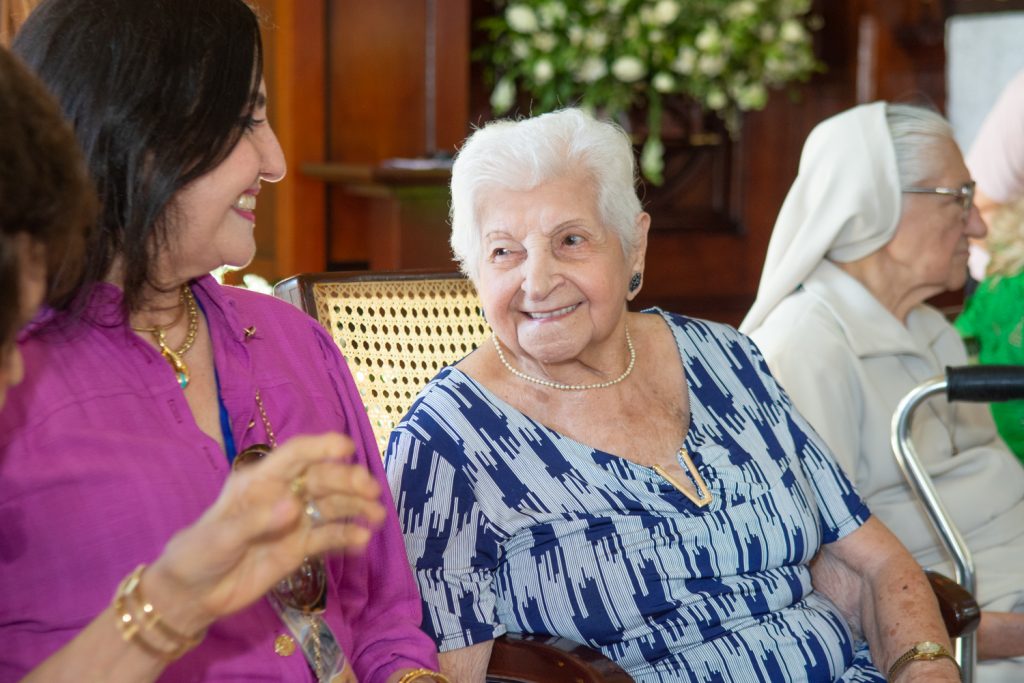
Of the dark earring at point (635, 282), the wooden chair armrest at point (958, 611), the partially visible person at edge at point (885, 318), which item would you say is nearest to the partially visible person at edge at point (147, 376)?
the dark earring at point (635, 282)

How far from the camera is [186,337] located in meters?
1.62

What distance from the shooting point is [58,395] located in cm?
143

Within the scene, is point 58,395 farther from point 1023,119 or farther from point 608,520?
point 1023,119

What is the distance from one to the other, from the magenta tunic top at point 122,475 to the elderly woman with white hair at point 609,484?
0.23 m

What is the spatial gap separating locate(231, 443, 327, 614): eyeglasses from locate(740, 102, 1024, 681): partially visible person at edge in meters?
1.31

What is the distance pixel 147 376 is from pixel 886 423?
5.15 feet

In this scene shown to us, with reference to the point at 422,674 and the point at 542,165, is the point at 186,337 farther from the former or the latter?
the point at 542,165

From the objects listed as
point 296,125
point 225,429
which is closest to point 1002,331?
point 225,429

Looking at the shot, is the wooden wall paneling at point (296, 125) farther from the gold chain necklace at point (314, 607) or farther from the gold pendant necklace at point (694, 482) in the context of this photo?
the gold chain necklace at point (314, 607)

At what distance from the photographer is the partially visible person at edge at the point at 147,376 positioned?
1.39 metres

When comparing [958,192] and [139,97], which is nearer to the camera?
[139,97]

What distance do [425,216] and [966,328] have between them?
1777mm

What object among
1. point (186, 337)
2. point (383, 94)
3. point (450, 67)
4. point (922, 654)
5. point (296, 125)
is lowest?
point (922, 654)

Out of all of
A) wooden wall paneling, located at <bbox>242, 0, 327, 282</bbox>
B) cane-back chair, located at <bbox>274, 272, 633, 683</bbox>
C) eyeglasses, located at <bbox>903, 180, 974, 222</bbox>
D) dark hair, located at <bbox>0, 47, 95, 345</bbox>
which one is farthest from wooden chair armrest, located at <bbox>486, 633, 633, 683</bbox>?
wooden wall paneling, located at <bbox>242, 0, 327, 282</bbox>
